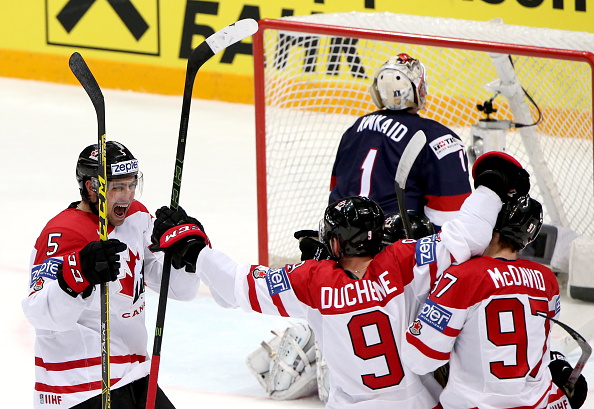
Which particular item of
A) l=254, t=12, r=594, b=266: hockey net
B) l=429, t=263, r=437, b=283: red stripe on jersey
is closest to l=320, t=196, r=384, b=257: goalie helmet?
l=429, t=263, r=437, b=283: red stripe on jersey

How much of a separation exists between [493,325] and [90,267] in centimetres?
94

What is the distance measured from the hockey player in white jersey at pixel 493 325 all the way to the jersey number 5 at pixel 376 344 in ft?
0.12

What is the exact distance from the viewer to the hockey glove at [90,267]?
2.69m

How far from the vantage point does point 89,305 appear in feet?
9.61

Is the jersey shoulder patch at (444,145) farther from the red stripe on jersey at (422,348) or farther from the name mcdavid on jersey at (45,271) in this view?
the name mcdavid on jersey at (45,271)

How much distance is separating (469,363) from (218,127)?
18.6 ft

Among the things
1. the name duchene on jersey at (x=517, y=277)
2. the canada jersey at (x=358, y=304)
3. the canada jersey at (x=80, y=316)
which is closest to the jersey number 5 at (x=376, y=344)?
the canada jersey at (x=358, y=304)

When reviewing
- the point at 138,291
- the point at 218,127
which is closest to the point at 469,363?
the point at 138,291

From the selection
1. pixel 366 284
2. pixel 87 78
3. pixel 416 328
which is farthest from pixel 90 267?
pixel 416 328

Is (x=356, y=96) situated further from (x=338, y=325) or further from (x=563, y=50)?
Answer: (x=338, y=325)

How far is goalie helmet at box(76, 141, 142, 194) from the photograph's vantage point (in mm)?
2947

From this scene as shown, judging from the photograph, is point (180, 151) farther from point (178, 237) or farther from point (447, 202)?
point (447, 202)

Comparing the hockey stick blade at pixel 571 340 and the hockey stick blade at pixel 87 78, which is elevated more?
the hockey stick blade at pixel 87 78

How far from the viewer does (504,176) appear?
2727 mm
